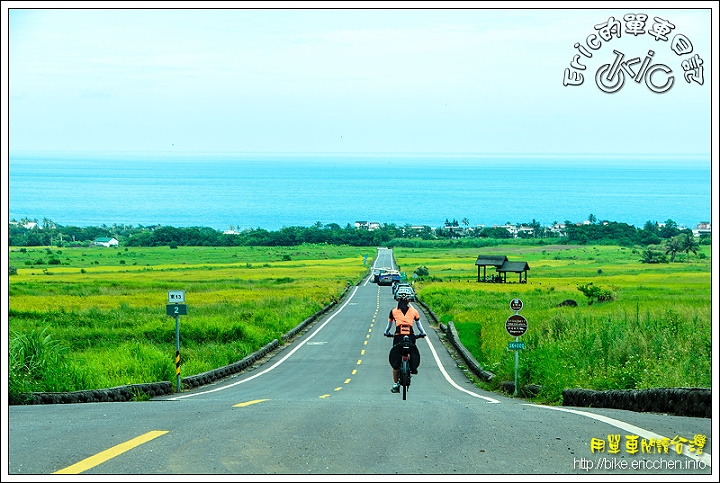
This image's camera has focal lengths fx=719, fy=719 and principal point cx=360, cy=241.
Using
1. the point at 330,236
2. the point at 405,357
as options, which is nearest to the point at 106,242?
the point at 330,236

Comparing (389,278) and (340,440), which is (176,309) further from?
(389,278)

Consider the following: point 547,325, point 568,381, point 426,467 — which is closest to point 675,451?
point 426,467

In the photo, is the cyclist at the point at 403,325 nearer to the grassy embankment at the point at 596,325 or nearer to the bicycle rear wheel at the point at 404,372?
the bicycle rear wheel at the point at 404,372

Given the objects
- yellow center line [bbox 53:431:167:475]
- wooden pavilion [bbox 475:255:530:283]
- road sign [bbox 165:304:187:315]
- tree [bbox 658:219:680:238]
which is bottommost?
wooden pavilion [bbox 475:255:530:283]

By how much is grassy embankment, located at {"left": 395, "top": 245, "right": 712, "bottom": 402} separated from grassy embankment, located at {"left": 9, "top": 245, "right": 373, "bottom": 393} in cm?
1017

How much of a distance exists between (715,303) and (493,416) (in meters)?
4.22

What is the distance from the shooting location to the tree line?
128375 millimetres

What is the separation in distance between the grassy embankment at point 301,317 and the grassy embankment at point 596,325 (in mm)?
69

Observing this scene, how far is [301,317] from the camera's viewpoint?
44906 millimetres

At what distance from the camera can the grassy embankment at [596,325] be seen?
1606cm

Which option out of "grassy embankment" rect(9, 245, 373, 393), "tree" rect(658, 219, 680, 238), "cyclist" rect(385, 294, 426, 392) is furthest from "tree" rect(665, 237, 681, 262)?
"cyclist" rect(385, 294, 426, 392)

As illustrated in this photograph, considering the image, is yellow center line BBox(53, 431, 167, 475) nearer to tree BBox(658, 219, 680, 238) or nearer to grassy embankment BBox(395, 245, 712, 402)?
grassy embankment BBox(395, 245, 712, 402)

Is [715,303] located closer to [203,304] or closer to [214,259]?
[203,304]

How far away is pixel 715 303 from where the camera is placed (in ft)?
25.3
